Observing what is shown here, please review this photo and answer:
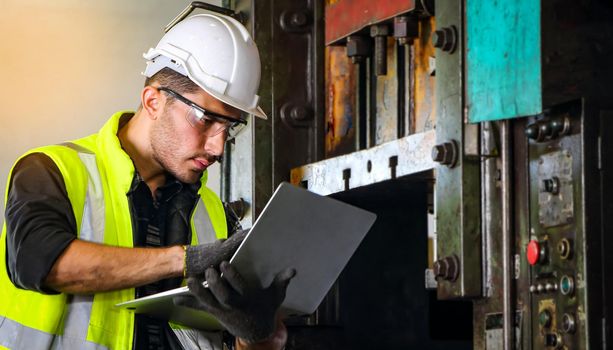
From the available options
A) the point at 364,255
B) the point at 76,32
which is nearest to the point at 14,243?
the point at 364,255

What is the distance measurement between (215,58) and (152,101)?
0.26 m

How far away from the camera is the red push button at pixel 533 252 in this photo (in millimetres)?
3762

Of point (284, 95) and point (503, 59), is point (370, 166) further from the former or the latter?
point (503, 59)

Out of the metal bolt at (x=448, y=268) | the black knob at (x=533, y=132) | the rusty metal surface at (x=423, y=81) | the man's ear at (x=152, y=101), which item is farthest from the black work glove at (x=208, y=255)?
the rusty metal surface at (x=423, y=81)

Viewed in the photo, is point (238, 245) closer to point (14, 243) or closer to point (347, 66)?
point (14, 243)

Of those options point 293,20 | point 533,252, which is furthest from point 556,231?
point 293,20

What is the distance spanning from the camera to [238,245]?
3373 mm

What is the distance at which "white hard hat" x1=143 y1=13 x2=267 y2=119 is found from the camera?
3.89m

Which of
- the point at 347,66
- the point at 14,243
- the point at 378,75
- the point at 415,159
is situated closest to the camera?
the point at 14,243

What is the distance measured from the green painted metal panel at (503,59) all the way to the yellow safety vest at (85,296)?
1224 millimetres

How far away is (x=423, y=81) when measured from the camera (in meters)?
4.64

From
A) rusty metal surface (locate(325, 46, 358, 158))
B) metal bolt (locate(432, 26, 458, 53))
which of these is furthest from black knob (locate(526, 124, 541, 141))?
rusty metal surface (locate(325, 46, 358, 158))

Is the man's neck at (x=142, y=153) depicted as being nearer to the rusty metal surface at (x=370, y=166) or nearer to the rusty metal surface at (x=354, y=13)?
the rusty metal surface at (x=370, y=166)

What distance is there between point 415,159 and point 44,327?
1.61m
